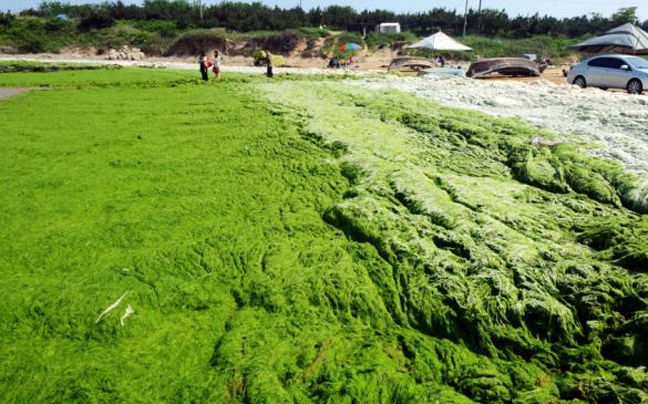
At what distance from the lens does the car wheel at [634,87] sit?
12602mm

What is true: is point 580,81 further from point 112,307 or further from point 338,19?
point 338,19

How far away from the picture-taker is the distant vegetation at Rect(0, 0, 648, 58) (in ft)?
121

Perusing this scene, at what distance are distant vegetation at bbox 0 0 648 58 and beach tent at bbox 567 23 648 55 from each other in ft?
47.3

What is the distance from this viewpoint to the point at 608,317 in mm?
2639

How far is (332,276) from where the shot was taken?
3.24 m

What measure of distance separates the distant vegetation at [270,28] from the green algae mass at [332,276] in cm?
3139

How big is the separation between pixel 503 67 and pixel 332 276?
16967mm

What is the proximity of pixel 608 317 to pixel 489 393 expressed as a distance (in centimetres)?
102

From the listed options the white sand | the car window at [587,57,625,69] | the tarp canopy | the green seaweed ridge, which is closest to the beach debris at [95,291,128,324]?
the green seaweed ridge

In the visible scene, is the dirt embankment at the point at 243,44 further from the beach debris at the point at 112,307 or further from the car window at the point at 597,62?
the beach debris at the point at 112,307

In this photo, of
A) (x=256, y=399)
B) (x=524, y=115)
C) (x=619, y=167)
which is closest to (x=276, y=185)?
(x=256, y=399)

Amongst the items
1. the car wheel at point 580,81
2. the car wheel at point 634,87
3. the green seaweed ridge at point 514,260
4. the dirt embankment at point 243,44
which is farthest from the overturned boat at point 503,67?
the dirt embankment at point 243,44

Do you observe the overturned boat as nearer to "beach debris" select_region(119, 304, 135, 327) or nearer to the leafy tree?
"beach debris" select_region(119, 304, 135, 327)

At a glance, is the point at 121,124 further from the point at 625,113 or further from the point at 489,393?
the point at 625,113
